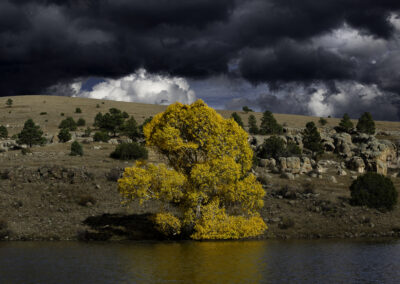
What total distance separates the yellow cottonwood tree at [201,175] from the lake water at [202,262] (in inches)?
74.3

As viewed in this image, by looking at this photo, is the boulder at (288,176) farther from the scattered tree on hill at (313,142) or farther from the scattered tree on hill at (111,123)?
the scattered tree on hill at (111,123)

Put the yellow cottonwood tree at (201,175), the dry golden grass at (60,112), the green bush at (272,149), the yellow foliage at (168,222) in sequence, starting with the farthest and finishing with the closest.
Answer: the dry golden grass at (60,112)
the green bush at (272,149)
the yellow foliage at (168,222)
the yellow cottonwood tree at (201,175)

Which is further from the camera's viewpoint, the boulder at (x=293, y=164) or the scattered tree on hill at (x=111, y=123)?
the scattered tree on hill at (x=111, y=123)

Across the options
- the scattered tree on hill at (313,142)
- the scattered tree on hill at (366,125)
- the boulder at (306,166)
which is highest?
the scattered tree on hill at (366,125)

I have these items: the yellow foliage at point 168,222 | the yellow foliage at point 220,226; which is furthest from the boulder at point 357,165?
the yellow foliage at point 168,222

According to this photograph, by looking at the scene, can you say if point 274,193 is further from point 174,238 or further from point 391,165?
point 391,165

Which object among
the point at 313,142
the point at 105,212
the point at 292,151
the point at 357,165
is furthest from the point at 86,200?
the point at 313,142

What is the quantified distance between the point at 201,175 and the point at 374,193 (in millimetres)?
24397

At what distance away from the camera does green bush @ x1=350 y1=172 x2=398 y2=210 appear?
4566cm

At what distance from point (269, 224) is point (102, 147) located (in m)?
50.3

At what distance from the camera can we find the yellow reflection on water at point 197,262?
72.0 feet

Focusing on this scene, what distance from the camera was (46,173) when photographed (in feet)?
165

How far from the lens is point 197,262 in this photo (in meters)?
26.0

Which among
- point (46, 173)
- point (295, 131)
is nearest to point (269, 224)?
point (46, 173)
